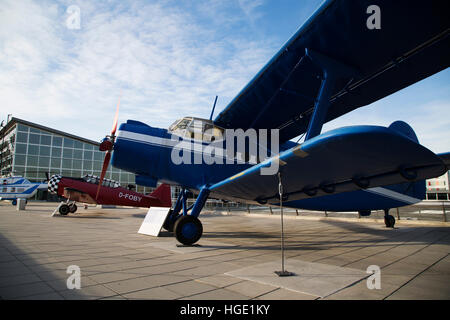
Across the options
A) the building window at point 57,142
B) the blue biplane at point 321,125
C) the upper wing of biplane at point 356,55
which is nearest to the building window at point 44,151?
the building window at point 57,142

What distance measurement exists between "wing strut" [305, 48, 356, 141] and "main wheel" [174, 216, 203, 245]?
9.13 feet

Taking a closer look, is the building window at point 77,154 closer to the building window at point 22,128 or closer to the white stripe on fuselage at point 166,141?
the building window at point 22,128

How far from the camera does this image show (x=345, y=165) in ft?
12.4

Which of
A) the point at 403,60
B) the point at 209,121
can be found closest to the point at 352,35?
the point at 403,60

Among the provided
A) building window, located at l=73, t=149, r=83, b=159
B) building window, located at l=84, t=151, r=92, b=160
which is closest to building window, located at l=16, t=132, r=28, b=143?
building window, located at l=73, t=149, r=83, b=159

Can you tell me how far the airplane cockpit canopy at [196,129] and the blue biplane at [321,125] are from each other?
0.03 meters

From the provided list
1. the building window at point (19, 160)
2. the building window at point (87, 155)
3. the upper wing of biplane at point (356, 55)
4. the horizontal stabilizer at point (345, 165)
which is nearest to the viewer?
the horizontal stabilizer at point (345, 165)

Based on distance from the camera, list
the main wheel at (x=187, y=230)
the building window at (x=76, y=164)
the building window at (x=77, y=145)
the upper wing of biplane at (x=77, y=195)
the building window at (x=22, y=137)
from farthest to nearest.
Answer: the building window at (x=77, y=145) → the building window at (x=76, y=164) → the building window at (x=22, y=137) → the upper wing of biplane at (x=77, y=195) → the main wheel at (x=187, y=230)

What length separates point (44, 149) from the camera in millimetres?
35344

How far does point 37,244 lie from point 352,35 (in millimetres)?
6927

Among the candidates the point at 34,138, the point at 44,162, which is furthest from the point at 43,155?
the point at 34,138

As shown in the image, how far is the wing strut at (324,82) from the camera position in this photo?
171 inches

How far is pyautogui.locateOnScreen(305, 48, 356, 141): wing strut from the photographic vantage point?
434 centimetres

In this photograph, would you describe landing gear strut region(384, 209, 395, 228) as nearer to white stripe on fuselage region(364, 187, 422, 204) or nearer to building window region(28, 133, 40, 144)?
white stripe on fuselage region(364, 187, 422, 204)
